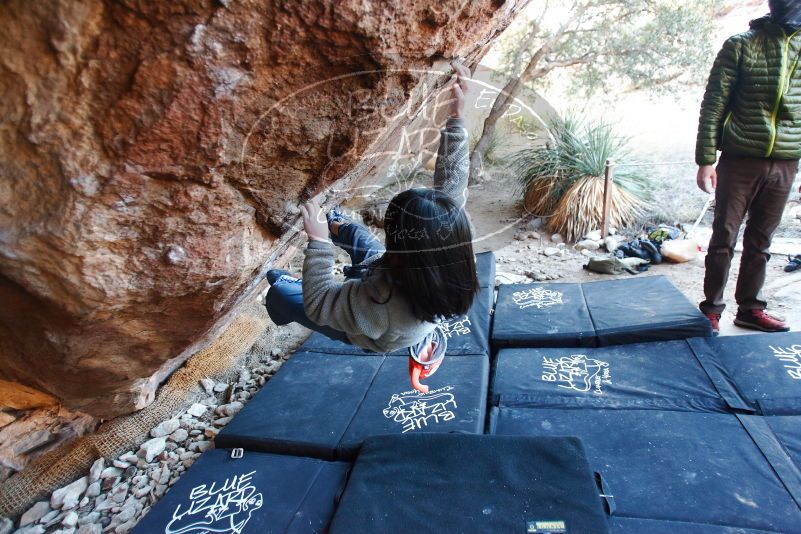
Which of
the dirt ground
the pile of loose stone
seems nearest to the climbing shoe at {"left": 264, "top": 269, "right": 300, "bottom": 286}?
the pile of loose stone

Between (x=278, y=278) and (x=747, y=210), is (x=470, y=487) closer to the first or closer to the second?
(x=278, y=278)

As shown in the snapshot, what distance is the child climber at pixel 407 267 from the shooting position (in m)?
1.12

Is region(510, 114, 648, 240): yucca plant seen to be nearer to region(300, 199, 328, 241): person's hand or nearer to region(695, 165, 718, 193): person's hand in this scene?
region(695, 165, 718, 193): person's hand

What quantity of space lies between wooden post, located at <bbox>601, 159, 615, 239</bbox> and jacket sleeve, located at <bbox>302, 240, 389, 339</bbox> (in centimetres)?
374

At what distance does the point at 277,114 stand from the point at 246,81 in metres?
0.13

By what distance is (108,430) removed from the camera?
91.4 inches

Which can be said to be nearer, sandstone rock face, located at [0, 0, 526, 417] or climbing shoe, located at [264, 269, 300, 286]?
sandstone rock face, located at [0, 0, 526, 417]

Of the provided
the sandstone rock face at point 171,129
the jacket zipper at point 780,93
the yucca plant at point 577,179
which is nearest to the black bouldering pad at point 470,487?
the sandstone rock face at point 171,129

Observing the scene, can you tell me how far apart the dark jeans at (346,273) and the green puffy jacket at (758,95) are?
1834 mm

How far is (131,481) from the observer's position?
2.12 meters

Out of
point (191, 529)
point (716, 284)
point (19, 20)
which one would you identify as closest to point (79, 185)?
point (19, 20)

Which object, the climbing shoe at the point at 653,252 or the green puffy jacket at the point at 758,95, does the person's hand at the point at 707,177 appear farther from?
the climbing shoe at the point at 653,252

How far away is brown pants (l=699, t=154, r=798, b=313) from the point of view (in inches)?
89.6

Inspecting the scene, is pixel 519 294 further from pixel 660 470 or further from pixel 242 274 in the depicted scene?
pixel 242 274
